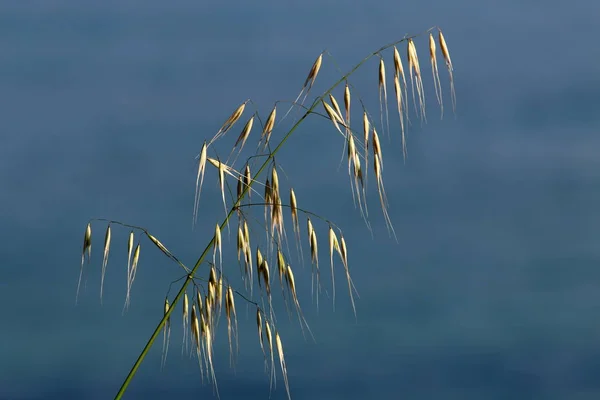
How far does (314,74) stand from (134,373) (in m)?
1.03

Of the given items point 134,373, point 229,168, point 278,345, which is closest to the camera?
point 134,373

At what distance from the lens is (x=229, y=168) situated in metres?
2.27

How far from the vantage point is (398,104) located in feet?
7.91

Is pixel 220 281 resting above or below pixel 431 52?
below

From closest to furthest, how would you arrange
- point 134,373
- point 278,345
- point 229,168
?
point 134,373 < point 229,168 < point 278,345

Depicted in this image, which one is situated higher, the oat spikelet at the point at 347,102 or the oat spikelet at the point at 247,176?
the oat spikelet at the point at 347,102

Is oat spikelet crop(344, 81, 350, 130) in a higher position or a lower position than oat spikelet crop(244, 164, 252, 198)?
higher

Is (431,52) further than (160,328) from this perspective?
A: Yes

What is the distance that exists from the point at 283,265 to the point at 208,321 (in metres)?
0.30

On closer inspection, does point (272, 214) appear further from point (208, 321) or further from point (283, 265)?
point (208, 321)

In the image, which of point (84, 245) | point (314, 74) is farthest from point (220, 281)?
point (314, 74)

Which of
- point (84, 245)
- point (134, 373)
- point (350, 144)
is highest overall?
point (350, 144)

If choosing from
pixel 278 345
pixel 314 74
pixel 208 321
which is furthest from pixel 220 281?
pixel 314 74

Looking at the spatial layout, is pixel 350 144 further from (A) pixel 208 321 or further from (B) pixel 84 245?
(B) pixel 84 245
